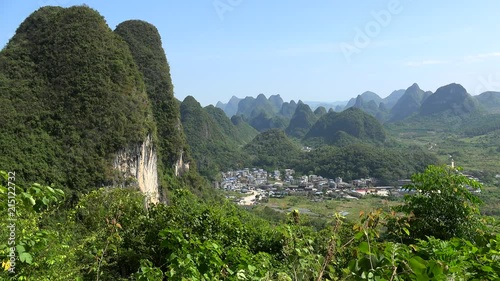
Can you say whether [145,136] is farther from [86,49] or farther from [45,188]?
[45,188]

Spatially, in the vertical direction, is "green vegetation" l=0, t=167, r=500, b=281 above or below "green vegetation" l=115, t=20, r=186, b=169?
below

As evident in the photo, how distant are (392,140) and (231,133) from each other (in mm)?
31455

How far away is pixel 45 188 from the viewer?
1.36 meters

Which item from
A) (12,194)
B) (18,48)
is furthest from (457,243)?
(18,48)

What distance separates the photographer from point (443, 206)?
3771 mm

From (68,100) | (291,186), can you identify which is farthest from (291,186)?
(68,100)

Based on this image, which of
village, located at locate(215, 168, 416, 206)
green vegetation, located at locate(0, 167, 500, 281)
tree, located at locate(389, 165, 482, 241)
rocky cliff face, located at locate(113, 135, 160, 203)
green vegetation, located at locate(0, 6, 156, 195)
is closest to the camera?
green vegetation, located at locate(0, 167, 500, 281)

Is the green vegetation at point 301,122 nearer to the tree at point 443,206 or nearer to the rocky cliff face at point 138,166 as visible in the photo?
the rocky cliff face at point 138,166

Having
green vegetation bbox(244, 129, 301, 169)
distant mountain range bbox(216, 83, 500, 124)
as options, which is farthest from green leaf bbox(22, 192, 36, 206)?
distant mountain range bbox(216, 83, 500, 124)

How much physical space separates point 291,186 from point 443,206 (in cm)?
4279

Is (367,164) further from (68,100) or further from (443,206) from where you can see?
(443,206)

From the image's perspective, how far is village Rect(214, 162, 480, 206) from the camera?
3866 cm

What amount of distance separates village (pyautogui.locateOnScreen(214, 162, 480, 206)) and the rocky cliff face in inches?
587

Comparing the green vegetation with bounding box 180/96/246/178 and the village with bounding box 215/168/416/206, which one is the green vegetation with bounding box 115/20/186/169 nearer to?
the village with bounding box 215/168/416/206
